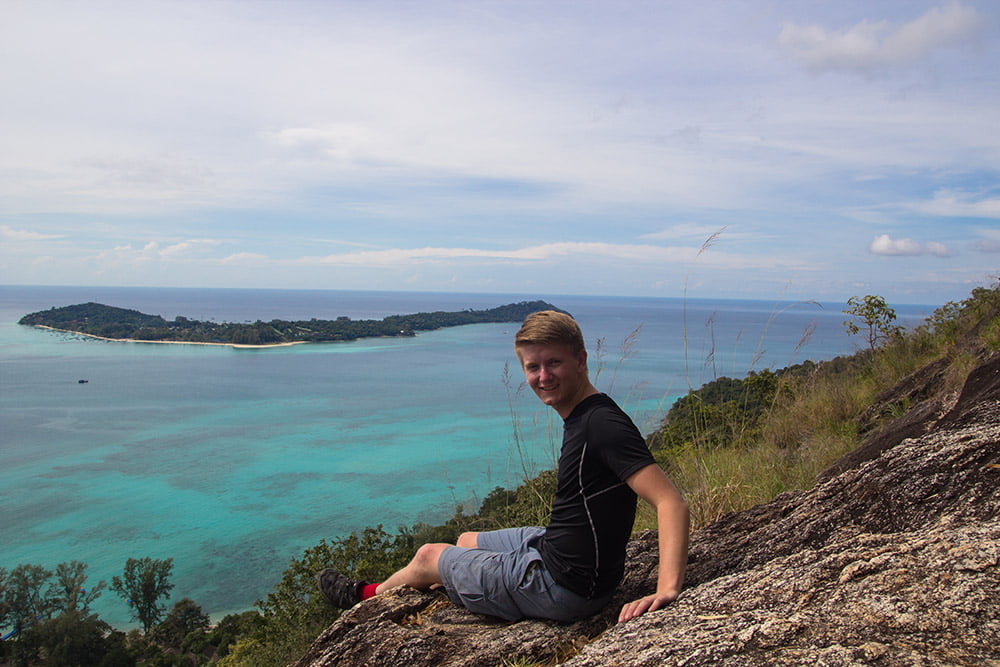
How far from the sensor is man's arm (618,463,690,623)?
2047mm

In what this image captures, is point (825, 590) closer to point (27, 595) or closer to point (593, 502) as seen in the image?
point (593, 502)

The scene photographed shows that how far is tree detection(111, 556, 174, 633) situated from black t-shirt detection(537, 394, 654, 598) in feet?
73.4

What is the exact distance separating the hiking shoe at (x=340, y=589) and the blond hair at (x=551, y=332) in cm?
170

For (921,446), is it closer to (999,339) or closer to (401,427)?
(999,339)

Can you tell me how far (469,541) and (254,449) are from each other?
3614 cm

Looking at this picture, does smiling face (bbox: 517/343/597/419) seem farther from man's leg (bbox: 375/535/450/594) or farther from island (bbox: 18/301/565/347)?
island (bbox: 18/301/565/347)

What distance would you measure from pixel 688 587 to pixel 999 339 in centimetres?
387

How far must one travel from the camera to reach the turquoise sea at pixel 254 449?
72.9ft

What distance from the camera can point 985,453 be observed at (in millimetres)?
2068

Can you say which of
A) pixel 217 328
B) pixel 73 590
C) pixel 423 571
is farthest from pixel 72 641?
pixel 217 328

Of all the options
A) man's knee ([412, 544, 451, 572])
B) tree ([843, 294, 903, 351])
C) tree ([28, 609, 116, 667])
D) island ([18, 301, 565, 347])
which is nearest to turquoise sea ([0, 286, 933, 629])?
tree ([843, 294, 903, 351])

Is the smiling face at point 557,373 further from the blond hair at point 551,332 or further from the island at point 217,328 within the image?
the island at point 217,328

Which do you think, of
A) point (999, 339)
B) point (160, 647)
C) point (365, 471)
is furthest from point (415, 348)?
point (999, 339)

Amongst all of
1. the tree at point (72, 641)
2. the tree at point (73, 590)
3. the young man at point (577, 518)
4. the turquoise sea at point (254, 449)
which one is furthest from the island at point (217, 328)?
the young man at point (577, 518)
